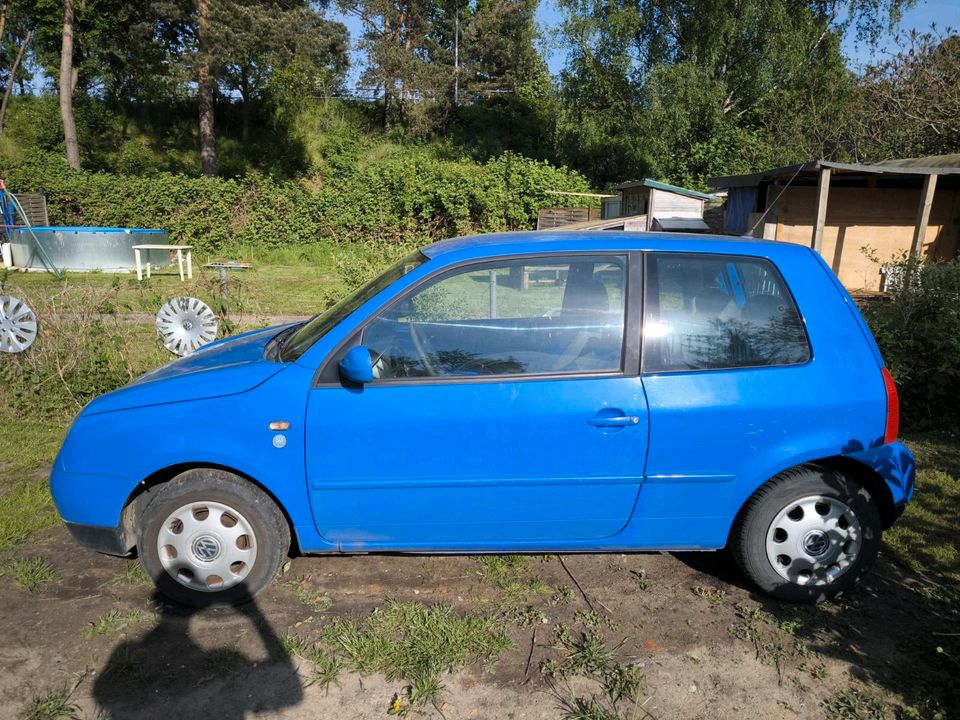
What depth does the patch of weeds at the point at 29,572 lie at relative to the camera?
3617 mm

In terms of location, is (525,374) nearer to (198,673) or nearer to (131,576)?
(198,673)

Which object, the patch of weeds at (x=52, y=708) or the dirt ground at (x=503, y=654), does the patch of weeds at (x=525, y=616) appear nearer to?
the dirt ground at (x=503, y=654)

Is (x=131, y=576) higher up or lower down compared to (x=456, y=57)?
lower down

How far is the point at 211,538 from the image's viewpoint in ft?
11.0

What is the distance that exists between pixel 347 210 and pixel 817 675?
21.7 m

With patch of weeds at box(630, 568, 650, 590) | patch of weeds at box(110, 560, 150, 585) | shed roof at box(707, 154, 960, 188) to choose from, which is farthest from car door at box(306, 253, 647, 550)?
shed roof at box(707, 154, 960, 188)

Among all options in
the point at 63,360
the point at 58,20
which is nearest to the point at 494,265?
the point at 63,360

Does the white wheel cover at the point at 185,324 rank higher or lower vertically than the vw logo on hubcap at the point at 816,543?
higher

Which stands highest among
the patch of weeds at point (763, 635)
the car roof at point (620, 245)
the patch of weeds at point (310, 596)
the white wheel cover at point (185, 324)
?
the car roof at point (620, 245)

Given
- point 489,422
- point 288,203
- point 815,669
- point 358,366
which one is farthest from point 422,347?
point 288,203

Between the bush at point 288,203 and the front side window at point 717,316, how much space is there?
18.5m

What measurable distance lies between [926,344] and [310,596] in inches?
226

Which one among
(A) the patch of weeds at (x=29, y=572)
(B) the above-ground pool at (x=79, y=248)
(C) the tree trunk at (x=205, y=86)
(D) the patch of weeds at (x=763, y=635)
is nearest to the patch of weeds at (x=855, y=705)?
(D) the patch of weeds at (x=763, y=635)

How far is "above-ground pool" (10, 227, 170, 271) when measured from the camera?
18.1 m
